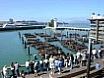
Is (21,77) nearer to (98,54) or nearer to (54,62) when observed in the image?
(54,62)

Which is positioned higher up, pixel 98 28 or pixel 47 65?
pixel 47 65

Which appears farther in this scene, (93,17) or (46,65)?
(93,17)

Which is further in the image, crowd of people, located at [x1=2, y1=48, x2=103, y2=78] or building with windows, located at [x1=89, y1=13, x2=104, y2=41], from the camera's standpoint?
building with windows, located at [x1=89, y1=13, x2=104, y2=41]

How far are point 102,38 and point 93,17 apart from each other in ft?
28.6

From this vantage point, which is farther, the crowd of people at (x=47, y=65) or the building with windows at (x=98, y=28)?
the building with windows at (x=98, y=28)

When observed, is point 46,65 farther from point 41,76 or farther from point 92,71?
point 92,71

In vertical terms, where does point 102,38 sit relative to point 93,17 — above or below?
below

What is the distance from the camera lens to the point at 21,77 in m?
22.7

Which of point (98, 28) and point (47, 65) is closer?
point (47, 65)

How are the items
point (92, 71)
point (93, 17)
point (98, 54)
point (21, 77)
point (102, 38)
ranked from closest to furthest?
point (21, 77), point (92, 71), point (98, 54), point (102, 38), point (93, 17)

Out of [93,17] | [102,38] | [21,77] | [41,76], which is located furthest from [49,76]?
[93,17]

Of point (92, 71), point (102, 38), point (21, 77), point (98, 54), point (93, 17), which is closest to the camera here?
point (21, 77)

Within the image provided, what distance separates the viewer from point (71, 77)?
23.6m

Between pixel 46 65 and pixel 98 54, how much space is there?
25.7 feet
